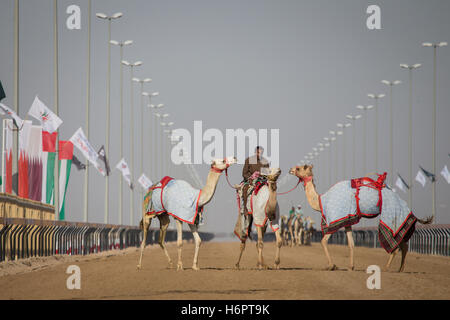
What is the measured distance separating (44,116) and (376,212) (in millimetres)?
21802

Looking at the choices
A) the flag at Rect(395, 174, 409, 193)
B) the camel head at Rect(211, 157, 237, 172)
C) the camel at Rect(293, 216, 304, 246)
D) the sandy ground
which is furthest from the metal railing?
the flag at Rect(395, 174, 409, 193)

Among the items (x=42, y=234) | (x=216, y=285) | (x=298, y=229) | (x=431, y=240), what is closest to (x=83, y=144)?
(x=298, y=229)

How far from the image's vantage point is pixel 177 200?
2327 centimetres

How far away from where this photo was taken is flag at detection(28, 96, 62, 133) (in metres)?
40.7

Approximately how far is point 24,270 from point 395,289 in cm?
1037

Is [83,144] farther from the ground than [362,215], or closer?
farther from the ground

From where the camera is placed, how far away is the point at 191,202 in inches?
909

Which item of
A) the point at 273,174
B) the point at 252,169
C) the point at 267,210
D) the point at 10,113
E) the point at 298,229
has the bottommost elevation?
the point at 298,229

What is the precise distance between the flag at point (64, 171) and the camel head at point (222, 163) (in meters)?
23.5

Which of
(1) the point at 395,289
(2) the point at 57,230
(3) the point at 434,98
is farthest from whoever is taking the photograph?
(3) the point at 434,98

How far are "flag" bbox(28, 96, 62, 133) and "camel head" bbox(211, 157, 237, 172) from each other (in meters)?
19.0

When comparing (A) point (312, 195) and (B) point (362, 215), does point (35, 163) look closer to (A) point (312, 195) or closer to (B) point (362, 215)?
(A) point (312, 195)
